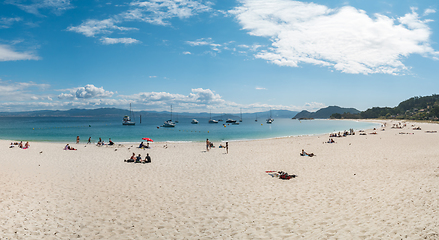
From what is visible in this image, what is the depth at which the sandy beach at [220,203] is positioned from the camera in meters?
7.10

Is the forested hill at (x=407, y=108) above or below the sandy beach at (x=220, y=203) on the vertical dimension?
above

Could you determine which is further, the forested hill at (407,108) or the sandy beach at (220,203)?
the forested hill at (407,108)

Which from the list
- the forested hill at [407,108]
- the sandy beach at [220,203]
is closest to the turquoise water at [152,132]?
→ the sandy beach at [220,203]

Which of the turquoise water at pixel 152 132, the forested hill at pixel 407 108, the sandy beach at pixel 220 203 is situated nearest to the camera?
the sandy beach at pixel 220 203

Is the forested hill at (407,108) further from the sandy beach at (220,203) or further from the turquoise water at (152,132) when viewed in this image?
the sandy beach at (220,203)

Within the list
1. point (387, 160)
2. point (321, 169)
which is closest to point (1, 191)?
point (321, 169)

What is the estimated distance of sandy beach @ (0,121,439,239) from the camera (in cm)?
710

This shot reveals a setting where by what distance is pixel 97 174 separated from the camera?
575 inches

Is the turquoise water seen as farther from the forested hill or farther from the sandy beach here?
the forested hill

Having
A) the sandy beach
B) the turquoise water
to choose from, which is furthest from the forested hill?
the sandy beach

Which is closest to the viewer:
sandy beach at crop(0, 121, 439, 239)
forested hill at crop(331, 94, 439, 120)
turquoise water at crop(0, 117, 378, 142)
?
sandy beach at crop(0, 121, 439, 239)

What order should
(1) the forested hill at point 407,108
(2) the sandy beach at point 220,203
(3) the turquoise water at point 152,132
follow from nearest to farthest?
(2) the sandy beach at point 220,203, (3) the turquoise water at point 152,132, (1) the forested hill at point 407,108

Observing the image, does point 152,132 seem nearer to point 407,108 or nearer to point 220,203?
point 220,203

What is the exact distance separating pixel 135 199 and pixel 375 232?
8953 millimetres
